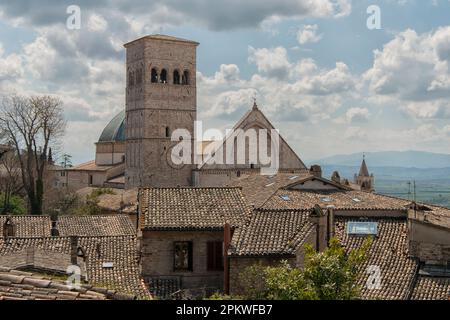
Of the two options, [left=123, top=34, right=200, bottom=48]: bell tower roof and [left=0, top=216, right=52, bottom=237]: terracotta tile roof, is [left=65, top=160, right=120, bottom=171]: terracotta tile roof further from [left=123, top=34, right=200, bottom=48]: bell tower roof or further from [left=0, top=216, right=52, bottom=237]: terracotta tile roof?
[left=0, top=216, right=52, bottom=237]: terracotta tile roof

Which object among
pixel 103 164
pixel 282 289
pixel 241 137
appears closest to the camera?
pixel 282 289

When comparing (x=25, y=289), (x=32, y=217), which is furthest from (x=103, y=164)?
(x=25, y=289)

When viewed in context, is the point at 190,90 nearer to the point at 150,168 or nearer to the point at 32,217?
the point at 150,168

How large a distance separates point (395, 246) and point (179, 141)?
53.9 meters

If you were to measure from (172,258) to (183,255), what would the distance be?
1.54 feet

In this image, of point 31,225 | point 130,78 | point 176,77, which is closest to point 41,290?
point 31,225

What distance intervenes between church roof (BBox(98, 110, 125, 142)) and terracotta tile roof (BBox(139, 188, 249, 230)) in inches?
2670

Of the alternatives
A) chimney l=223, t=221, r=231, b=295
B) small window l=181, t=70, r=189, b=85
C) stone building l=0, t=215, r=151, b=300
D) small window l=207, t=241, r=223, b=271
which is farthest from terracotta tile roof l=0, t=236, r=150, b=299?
small window l=181, t=70, r=189, b=85

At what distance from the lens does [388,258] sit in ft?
87.5

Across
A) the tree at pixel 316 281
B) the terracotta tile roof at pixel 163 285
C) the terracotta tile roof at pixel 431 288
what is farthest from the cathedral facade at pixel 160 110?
the tree at pixel 316 281

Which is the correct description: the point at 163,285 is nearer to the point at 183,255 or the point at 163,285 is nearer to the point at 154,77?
the point at 183,255

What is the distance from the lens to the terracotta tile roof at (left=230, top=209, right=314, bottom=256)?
25.3 metres

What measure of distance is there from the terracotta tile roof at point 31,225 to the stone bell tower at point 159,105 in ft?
117

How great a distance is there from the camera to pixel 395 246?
1081 inches
